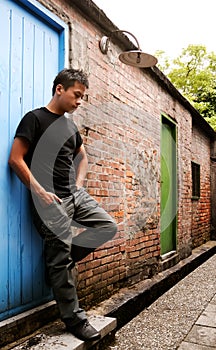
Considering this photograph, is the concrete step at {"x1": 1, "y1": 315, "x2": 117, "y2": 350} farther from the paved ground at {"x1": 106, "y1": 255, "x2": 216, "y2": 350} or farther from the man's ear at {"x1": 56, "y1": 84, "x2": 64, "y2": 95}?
the man's ear at {"x1": 56, "y1": 84, "x2": 64, "y2": 95}

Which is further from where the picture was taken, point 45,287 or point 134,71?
point 134,71

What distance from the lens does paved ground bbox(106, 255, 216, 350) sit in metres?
3.08

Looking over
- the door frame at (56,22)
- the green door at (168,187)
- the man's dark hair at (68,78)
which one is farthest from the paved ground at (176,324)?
the door frame at (56,22)

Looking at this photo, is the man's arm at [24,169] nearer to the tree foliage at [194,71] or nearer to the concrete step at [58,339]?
the concrete step at [58,339]

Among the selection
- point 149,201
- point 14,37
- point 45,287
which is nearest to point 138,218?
point 149,201

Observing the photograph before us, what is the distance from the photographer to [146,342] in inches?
124

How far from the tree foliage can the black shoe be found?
1759 cm

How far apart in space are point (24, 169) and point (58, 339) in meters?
1.10

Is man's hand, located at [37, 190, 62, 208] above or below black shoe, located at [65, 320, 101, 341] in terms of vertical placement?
above

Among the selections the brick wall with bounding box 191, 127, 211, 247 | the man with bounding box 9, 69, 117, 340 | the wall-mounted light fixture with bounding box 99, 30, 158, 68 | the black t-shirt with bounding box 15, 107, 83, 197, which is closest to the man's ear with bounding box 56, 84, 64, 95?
the man with bounding box 9, 69, 117, 340

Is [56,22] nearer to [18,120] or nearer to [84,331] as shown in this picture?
[18,120]

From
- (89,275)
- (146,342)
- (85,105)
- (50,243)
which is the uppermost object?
(85,105)

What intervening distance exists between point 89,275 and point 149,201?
6.04 feet

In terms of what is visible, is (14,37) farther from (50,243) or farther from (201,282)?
(201,282)
